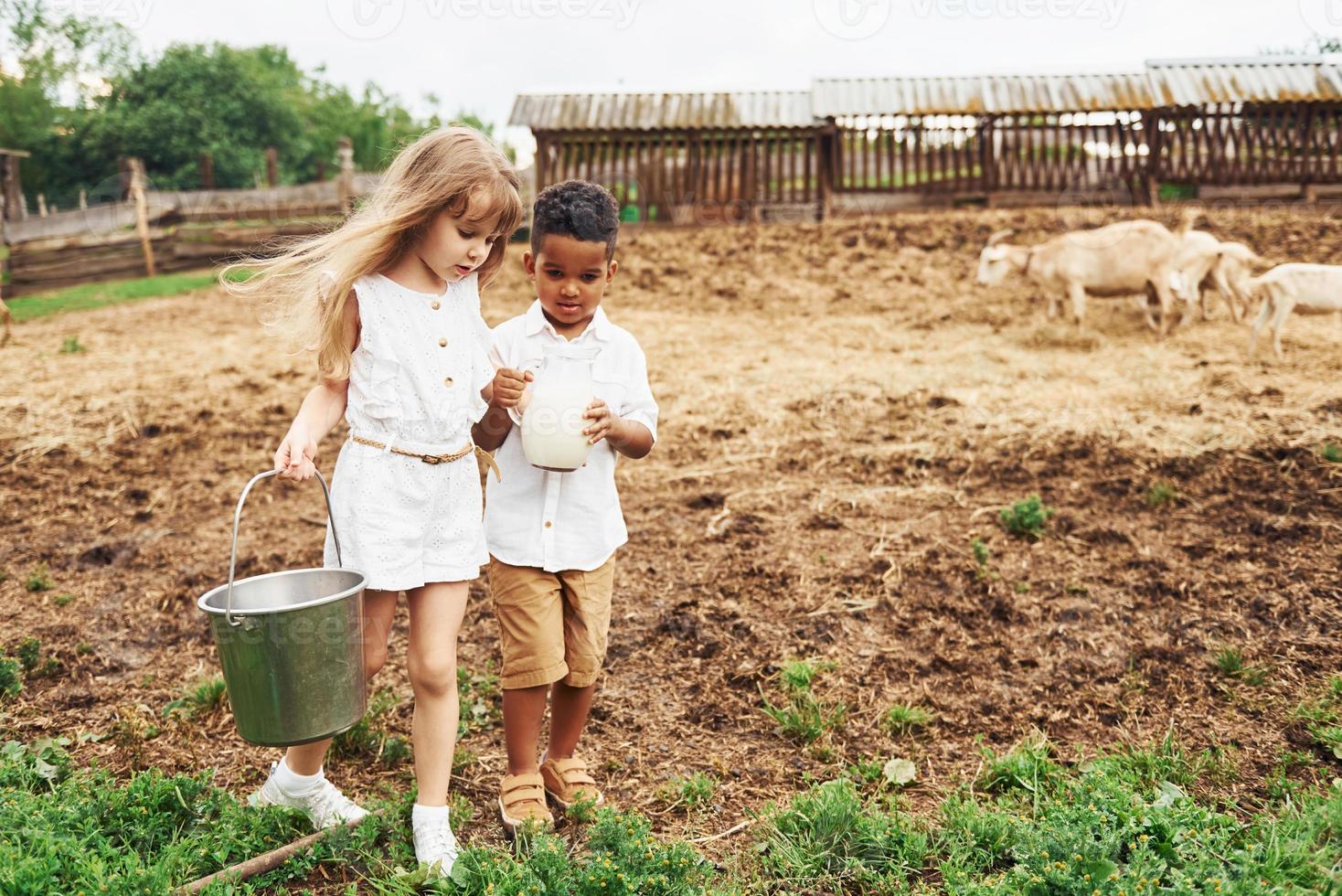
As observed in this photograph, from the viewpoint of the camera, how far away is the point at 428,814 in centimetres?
239

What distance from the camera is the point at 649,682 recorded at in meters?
3.55

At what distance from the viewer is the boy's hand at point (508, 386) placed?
7.82ft

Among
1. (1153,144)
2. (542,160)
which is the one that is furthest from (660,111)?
(1153,144)

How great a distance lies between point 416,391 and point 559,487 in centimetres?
45

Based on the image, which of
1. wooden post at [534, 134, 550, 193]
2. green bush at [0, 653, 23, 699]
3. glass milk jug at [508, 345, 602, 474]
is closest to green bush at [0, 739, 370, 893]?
green bush at [0, 653, 23, 699]

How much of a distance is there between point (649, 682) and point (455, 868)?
138 centimetres

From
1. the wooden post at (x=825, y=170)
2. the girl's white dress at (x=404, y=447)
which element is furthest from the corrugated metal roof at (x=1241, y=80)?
the girl's white dress at (x=404, y=447)

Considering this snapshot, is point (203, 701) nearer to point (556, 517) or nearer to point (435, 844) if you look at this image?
point (435, 844)

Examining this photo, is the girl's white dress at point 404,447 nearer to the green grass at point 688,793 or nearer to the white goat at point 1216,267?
the green grass at point 688,793

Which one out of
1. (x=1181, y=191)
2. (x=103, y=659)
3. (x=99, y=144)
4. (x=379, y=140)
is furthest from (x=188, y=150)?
(x=103, y=659)

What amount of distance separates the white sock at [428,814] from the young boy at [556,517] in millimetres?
203

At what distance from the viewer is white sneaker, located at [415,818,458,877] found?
2.32m

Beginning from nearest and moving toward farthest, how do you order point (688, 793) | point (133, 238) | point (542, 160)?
point (688, 793) → point (542, 160) → point (133, 238)

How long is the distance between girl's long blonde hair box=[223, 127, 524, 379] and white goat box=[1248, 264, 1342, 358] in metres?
7.16
